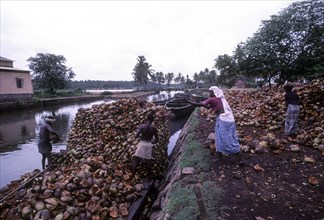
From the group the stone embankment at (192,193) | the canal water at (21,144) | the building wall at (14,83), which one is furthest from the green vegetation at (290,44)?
the building wall at (14,83)

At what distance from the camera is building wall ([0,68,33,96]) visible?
28.3 metres

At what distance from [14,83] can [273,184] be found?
34392 mm

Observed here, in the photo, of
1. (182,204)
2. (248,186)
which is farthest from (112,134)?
(248,186)

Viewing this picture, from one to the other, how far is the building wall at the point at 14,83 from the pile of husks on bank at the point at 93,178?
26144 millimetres

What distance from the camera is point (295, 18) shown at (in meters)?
15.4

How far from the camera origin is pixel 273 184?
448 centimetres

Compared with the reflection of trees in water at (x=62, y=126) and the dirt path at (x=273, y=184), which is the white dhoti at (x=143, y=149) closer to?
the dirt path at (x=273, y=184)

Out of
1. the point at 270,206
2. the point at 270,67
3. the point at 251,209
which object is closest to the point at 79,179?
the point at 251,209

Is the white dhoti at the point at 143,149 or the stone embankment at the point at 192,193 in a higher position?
the white dhoti at the point at 143,149

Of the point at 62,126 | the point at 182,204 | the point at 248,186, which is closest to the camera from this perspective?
the point at 182,204

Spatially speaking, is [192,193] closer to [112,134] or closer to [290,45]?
[112,134]

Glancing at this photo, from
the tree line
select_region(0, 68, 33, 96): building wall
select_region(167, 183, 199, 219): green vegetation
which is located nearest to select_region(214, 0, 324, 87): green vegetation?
the tree line

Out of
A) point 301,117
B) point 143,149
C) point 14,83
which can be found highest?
point 14,83

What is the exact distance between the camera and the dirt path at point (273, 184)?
3.62m
